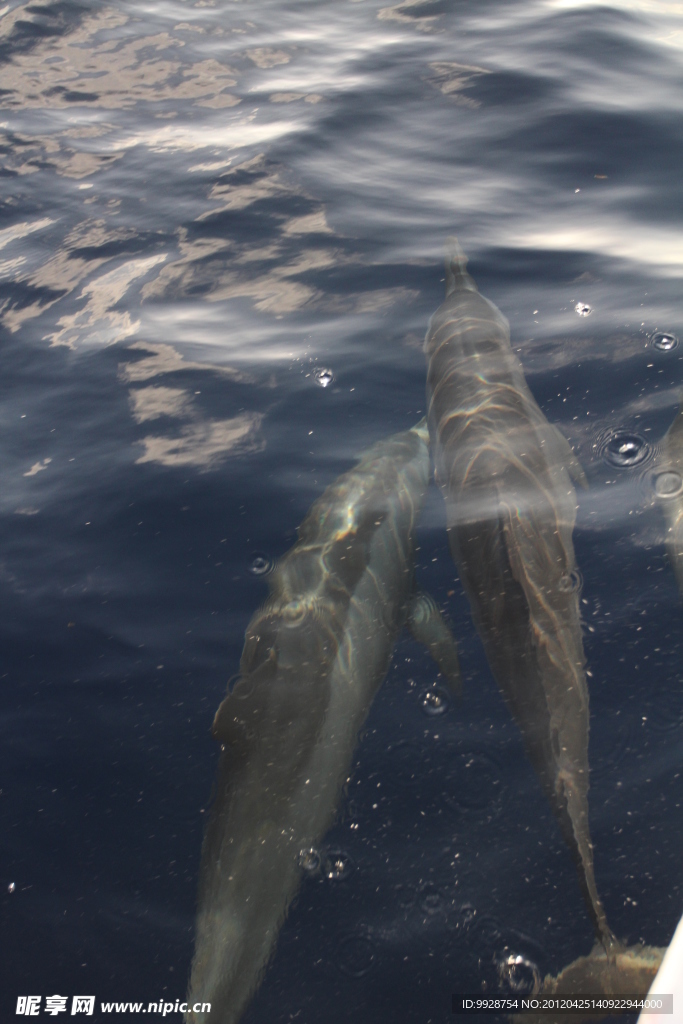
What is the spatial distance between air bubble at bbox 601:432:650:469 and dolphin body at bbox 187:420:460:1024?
1242 mm

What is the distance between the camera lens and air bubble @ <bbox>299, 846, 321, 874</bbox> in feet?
12.3

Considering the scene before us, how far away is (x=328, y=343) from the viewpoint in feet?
22.7

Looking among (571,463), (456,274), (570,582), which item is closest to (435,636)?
(570,582)

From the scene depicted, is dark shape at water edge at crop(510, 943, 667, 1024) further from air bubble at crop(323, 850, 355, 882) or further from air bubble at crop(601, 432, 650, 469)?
air bubble at crop(601, 432, 650, 469)

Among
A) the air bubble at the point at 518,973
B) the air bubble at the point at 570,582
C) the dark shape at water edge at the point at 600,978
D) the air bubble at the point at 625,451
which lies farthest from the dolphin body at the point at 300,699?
the air bubble at the point at 625,451

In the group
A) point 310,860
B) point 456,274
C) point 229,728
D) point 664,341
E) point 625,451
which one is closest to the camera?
point 310,860

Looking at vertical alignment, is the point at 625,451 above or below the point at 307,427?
below

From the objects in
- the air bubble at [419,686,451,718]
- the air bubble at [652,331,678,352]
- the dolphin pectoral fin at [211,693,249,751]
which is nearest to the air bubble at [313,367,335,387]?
the air bubble at [652,331,678,352]

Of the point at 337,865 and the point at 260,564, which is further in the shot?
the point at 260,564

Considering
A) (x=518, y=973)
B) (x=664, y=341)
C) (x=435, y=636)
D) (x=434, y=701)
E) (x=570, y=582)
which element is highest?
(x=664, y=341)

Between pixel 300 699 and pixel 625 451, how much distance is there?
2.82 metres

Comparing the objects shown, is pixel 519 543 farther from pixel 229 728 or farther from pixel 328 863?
pixel 328 863

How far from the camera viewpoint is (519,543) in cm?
462

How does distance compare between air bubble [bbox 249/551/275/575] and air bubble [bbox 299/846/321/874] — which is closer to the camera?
air bubble [bbox 299/846/321/874]
